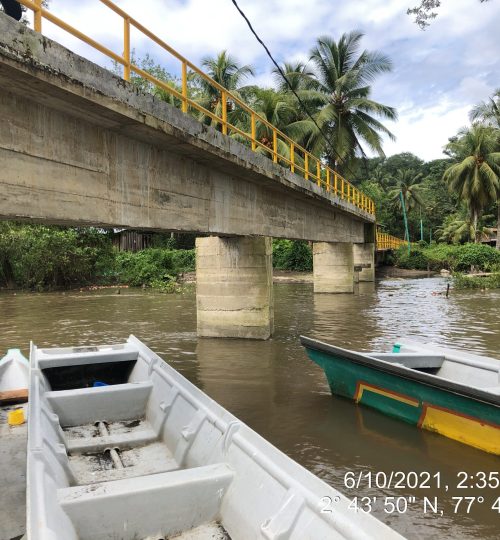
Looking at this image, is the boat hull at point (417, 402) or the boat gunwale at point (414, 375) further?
the boat hull at point (417, 402)

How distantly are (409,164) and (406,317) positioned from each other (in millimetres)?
77348

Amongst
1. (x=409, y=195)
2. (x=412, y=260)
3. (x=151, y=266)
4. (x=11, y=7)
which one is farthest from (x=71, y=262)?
(x=409, y=195)

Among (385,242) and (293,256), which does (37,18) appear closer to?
(293,256)

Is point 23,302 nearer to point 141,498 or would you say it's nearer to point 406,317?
point 406,317

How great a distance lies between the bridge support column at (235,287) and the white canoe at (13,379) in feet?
17.1

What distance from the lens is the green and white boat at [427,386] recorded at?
5312 mm

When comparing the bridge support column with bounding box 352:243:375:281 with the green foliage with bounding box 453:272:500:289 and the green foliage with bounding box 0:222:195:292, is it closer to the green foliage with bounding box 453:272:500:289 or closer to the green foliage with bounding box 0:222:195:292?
the green foliage with bounding box 453:272:500:289

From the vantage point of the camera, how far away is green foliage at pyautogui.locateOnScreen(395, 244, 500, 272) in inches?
1331

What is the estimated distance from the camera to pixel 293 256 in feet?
124

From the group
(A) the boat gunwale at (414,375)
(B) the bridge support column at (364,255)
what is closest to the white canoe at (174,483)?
(A) the boat gunwale at (414,375)

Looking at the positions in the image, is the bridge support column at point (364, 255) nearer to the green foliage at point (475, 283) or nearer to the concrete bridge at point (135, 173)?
the green foliage at point (475, 283)

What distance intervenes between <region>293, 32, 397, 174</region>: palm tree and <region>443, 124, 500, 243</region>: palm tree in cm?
1112

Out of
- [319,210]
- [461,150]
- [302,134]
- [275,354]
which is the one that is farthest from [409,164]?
[275,354]

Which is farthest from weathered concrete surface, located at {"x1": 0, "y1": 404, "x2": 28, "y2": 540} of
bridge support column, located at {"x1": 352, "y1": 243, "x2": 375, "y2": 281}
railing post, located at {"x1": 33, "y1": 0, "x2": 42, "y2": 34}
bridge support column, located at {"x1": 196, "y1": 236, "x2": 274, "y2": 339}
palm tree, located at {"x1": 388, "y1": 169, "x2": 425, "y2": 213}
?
palm tree, located at {"x1": 388, "y1": 169, "x2": 425, "y2": 213}
